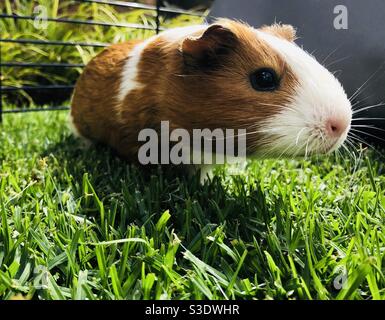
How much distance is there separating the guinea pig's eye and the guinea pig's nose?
0.73 feet

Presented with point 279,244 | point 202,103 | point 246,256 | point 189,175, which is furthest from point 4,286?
point 189,175

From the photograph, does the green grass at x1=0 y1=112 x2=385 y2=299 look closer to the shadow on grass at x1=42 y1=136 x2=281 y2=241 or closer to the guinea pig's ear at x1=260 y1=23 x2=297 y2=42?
the shadow on grass at x1=42 y1=136 x2=281 y2=241

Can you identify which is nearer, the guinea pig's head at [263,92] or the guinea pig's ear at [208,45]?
the guinea pig's head at [263,92]

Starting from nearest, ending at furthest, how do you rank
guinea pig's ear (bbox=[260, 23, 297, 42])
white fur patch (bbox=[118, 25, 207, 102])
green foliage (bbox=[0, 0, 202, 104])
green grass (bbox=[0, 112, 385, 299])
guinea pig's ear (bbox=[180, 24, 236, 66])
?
green grass (bbox=[0, 112, 385, 299]) < guinea pig's ear (bbox=[180, 24, 236, 66]) < guinea pig's ear (bbox=[260, 23, 297, 42]) < white fur patch (bbox=[118, 25, 207, 102]) < green foliage (bbox=[0, 0, 202, 104])

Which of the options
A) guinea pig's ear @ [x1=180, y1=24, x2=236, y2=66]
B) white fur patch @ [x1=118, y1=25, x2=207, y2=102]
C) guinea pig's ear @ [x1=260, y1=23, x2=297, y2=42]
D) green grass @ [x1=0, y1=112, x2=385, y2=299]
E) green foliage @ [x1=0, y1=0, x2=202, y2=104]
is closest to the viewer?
green grass @ [x1=0, y1=112, x2=385, y2=299]

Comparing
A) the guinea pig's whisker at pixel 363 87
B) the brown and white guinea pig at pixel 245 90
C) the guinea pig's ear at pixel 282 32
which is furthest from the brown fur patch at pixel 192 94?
the guinea pig's whisker at pixel 363 87

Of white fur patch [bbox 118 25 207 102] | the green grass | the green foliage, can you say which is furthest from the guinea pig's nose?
the green foliage

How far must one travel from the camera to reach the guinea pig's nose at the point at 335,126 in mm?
1471

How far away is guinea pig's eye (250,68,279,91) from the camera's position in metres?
1.56

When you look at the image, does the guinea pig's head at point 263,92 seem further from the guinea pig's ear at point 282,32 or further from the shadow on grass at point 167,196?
the shadow on grass at point 167,196

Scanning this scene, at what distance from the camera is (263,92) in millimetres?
1555

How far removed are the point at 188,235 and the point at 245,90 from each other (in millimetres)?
538

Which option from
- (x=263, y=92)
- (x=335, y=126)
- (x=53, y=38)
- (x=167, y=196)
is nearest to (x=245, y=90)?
(x=263, y=92)

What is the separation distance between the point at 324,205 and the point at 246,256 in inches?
21.6
